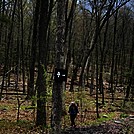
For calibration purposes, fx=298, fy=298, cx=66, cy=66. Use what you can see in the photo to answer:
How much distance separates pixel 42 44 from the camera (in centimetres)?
1376

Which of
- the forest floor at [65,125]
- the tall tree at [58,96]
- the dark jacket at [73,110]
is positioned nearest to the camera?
the tall tree at [58,96]

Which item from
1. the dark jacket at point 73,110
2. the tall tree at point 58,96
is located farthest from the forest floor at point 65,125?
the tall tree at point 58,96

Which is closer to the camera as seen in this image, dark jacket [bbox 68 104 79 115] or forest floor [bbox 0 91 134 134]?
forest floor [bbox 0 91 134 134]

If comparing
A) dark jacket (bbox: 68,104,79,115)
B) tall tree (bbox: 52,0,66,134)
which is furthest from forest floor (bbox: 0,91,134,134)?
tall tree (bbox: 52,0,66,134)

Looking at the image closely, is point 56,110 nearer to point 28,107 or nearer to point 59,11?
point 59,11

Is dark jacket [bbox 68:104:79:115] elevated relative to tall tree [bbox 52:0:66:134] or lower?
lower

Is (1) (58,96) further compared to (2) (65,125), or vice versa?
(2) (65,125)

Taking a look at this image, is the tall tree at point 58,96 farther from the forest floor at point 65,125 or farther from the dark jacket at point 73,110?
the dark jacket at point 73,110

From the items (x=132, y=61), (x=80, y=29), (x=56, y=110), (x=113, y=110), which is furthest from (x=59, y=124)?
(x=80, y=29)

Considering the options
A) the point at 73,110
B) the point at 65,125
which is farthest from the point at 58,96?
the point at 73,110

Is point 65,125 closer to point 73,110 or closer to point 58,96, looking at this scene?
point 73,110

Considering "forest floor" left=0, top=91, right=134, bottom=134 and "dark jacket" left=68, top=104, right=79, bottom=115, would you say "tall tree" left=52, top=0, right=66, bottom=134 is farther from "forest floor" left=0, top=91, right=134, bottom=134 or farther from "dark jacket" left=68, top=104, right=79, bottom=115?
"dark jacket" left=68, top=104, right=79, bottom=115

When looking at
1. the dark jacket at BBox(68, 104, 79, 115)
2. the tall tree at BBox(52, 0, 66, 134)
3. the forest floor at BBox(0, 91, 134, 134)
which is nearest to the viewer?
the tall tree at BBox(52, 0, 66, 134)

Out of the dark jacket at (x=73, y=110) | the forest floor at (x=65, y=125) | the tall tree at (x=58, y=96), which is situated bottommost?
the forest floor at (x=65, y=125)
